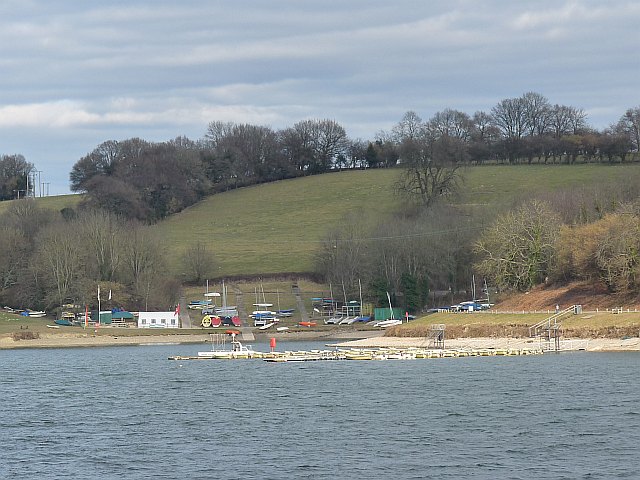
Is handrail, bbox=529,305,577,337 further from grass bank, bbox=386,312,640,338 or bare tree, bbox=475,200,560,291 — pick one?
bare tree, bbox=475,200,560,291

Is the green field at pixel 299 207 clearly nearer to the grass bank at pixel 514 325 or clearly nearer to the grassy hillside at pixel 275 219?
the grassy hillside at pixel 275 219

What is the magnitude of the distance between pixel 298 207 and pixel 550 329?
94.0 metres

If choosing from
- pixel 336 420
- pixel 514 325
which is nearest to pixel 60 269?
pixel 514 325

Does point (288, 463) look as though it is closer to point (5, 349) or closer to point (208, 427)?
point (208, 427)

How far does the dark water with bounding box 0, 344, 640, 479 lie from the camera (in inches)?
1474

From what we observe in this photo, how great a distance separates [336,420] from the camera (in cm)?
4862

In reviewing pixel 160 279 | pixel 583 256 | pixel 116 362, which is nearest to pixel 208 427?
pixel 116 362

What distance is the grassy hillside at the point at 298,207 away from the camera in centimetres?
14650

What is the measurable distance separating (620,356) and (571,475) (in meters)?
39.6

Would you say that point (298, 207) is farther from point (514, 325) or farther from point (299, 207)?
point (514, 325)

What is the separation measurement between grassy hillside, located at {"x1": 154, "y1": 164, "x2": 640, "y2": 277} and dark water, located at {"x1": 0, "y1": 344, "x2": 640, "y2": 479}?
228 feet

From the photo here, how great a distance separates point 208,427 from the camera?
1876 inches

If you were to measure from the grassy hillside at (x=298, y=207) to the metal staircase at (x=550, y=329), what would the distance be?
48623 millimetres

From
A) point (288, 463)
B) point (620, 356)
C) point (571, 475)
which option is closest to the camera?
point (571, 475)
